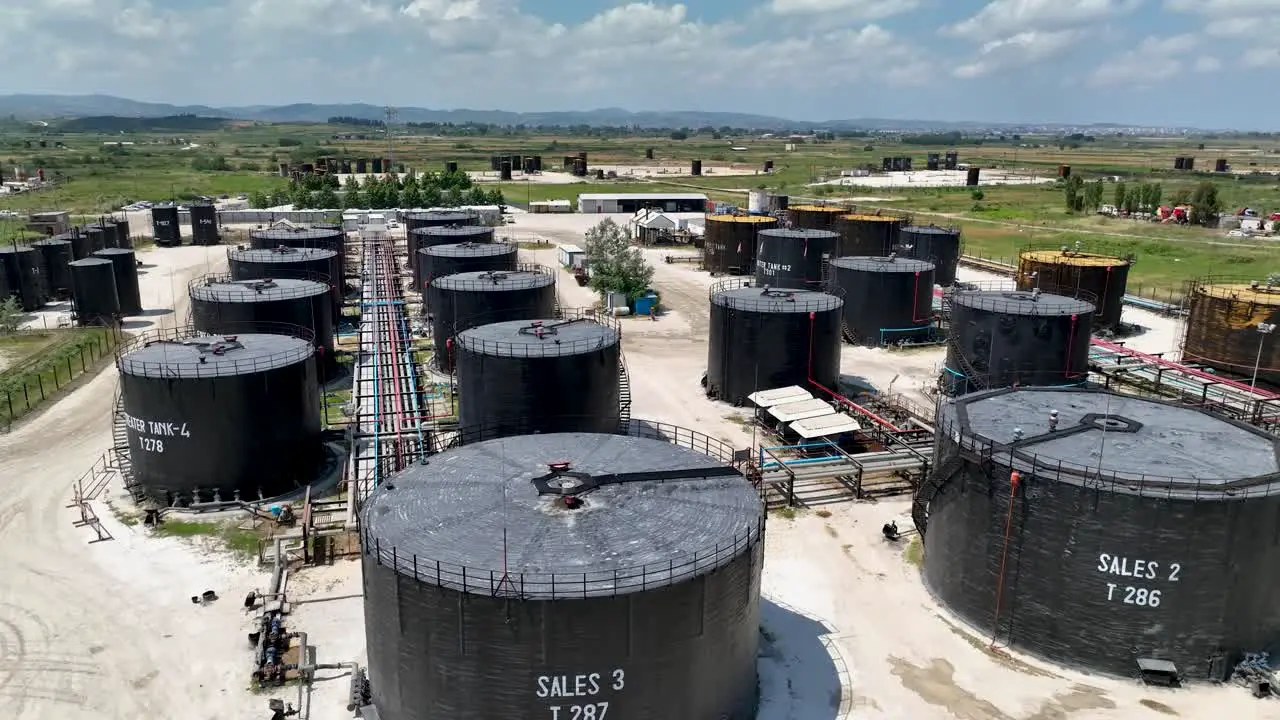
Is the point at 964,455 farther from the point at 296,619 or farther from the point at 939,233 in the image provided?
the point at 939,233

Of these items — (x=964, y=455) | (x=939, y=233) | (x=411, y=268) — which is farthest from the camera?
(x=411, y=268)

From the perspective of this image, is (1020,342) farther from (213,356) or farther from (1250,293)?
(213,356)

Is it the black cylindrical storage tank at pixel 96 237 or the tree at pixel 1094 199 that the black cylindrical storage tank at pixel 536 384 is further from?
the tree at pixel 1094 199

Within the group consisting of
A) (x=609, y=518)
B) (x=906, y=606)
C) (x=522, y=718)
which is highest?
(x=609, y=518)

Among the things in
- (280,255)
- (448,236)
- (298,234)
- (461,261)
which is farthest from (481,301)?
(298,234)

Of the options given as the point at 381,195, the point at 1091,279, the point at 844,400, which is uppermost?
the point at 381,195

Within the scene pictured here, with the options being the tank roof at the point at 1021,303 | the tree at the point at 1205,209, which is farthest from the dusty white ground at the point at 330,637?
the tree at the point at 1205,209

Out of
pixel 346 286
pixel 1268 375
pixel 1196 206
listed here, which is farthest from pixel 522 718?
pixel 1196 206
